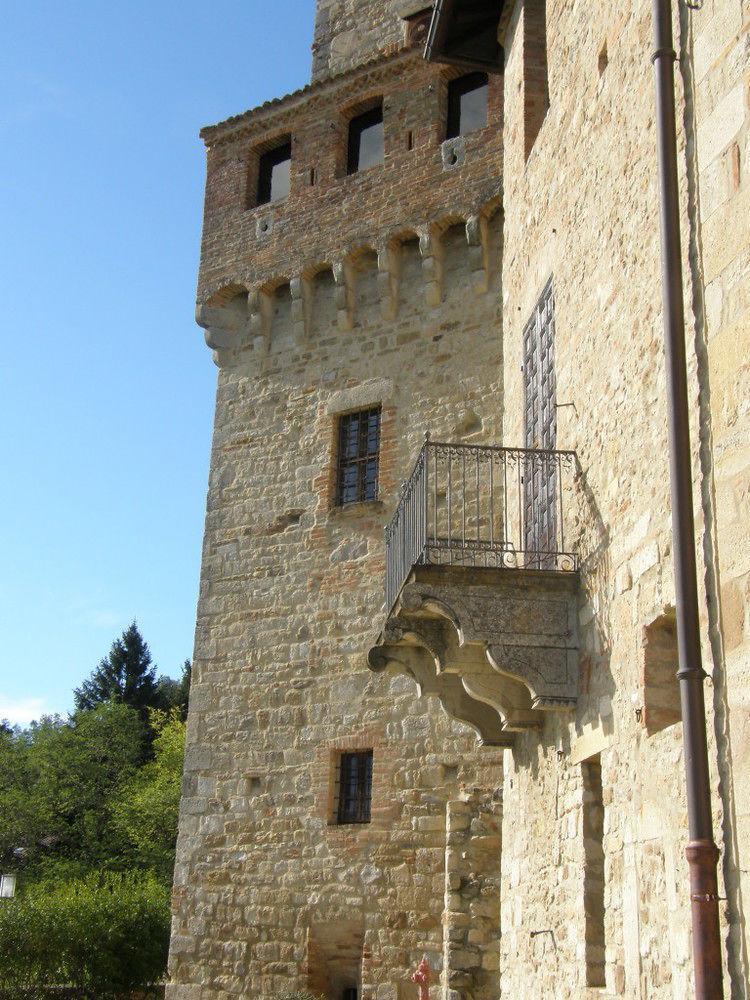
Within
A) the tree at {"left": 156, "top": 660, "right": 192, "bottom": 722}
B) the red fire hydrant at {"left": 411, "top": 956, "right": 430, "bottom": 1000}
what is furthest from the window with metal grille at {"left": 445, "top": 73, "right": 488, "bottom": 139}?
the tree at {"left": 156, "top": 660, "right": 192, "bottom": 722}

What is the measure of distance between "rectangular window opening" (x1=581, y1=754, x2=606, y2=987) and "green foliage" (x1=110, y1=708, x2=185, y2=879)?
22894 mm

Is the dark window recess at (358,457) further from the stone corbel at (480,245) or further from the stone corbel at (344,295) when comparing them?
the stone corbel at (480,245)

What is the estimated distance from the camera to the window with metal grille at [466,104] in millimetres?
15406

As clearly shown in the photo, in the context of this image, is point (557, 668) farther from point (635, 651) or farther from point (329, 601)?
point (329, 601)

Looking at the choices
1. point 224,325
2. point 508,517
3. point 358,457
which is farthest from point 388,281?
point 508,517

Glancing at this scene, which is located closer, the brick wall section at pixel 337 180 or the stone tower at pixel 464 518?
the stone tower at pixel 464 518

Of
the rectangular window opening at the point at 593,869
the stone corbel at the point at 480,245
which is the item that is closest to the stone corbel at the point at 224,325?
the stone corbel at the point at 480,245

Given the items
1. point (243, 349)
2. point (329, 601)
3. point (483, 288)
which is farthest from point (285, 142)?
point (329, 601)

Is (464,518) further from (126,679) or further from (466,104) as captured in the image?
(126,679)

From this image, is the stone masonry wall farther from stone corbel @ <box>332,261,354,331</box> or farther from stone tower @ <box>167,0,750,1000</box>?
stone corbel @ <box>332,261,354,331</box>

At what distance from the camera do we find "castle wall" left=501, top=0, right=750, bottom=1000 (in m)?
5.66

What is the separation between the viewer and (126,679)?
42.3 meters

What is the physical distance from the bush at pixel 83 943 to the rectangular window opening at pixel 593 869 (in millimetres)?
13071

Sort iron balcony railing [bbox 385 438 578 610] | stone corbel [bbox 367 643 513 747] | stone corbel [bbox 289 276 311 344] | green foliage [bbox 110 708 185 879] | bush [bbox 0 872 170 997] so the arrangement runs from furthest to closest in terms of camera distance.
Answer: green foliage [bbox 110 708 185 879], bush [bbox 0 872 170 997], stone corbel [bbox 289 276 311 344], stone corbel [bbox 367 643 513 747], iron balcony railing [bbox 385 438 578 610]
